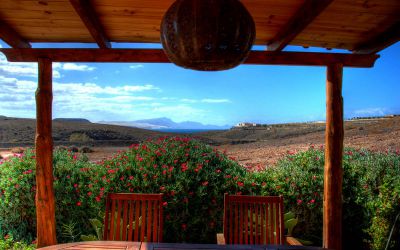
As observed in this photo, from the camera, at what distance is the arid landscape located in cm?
955

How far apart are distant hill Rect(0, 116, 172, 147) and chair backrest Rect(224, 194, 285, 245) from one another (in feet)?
35.7

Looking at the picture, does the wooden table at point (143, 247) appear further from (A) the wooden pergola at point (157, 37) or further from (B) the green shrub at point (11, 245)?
(B) the green shrub at point (11, 245)

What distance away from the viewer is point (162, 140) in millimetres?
4703

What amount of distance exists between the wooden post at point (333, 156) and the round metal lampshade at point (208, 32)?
2.22 meters

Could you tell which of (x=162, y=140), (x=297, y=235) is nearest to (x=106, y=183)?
(x=162, y=140)

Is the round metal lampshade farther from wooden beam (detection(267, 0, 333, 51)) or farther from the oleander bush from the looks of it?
the oleander bush

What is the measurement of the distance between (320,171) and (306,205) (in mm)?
544

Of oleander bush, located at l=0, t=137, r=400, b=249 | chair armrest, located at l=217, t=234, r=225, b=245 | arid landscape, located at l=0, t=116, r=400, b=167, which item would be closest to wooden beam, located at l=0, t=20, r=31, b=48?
oleander bush, located at l=0, t=137, r=400, b=249

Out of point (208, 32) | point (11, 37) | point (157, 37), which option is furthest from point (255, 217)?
point (11, 37)

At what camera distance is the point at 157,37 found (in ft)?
10.9

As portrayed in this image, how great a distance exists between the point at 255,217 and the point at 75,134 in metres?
13.2

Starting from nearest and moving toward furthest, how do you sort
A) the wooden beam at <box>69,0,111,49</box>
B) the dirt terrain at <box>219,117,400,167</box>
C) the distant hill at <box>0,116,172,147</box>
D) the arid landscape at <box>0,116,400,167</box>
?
the wooden beam at <box>69,0,111,49</box> < the dirt terrain at <box>219,117,400,167</box> < the arid landscape at <box>0,116,400,167</box> < the distant hill at <box>0,116,172,147</box>

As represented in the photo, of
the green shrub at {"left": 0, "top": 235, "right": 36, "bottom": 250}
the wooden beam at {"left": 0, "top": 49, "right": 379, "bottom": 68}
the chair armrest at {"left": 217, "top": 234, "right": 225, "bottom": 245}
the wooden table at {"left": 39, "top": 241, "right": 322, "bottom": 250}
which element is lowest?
the green shrub at {"left": 0, "top": 235, "right": 36, "bottom": 250}

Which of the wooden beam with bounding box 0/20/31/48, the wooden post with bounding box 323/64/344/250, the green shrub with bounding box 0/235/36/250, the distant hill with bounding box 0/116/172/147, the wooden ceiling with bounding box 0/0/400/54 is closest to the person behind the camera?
Result: the wooden ceiling with bounding box 0/0/400/54
